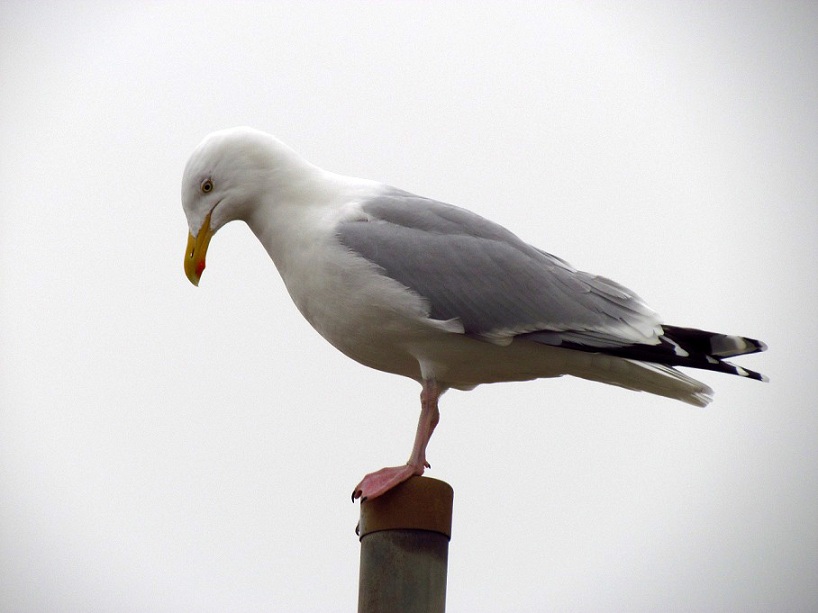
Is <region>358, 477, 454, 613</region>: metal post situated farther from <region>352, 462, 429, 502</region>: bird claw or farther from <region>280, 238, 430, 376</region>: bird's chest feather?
<region>280, 238, 430, 376</region>: bird's chest feather

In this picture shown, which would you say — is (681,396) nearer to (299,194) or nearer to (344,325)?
(344,325)

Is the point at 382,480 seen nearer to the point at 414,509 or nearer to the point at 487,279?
the point at 414,509

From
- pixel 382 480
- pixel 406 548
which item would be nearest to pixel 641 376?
pixel 382 480

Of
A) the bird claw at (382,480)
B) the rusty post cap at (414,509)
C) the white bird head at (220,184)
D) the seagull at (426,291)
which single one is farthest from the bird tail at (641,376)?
the white bird head at (220,184)

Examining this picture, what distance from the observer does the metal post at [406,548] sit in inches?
132

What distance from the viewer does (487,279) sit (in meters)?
4.22

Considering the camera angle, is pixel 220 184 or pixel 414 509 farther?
pixel 220 184

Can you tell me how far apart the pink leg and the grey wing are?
0.32m

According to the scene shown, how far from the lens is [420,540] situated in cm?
349

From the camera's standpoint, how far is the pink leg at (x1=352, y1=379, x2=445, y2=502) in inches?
148

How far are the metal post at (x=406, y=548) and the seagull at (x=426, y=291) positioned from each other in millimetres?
244

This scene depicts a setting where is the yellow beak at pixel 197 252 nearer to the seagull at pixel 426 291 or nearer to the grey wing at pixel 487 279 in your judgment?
the seagull at pixel 426 291

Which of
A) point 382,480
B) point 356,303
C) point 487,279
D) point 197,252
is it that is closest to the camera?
point 382,480

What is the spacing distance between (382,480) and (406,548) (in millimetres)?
415
